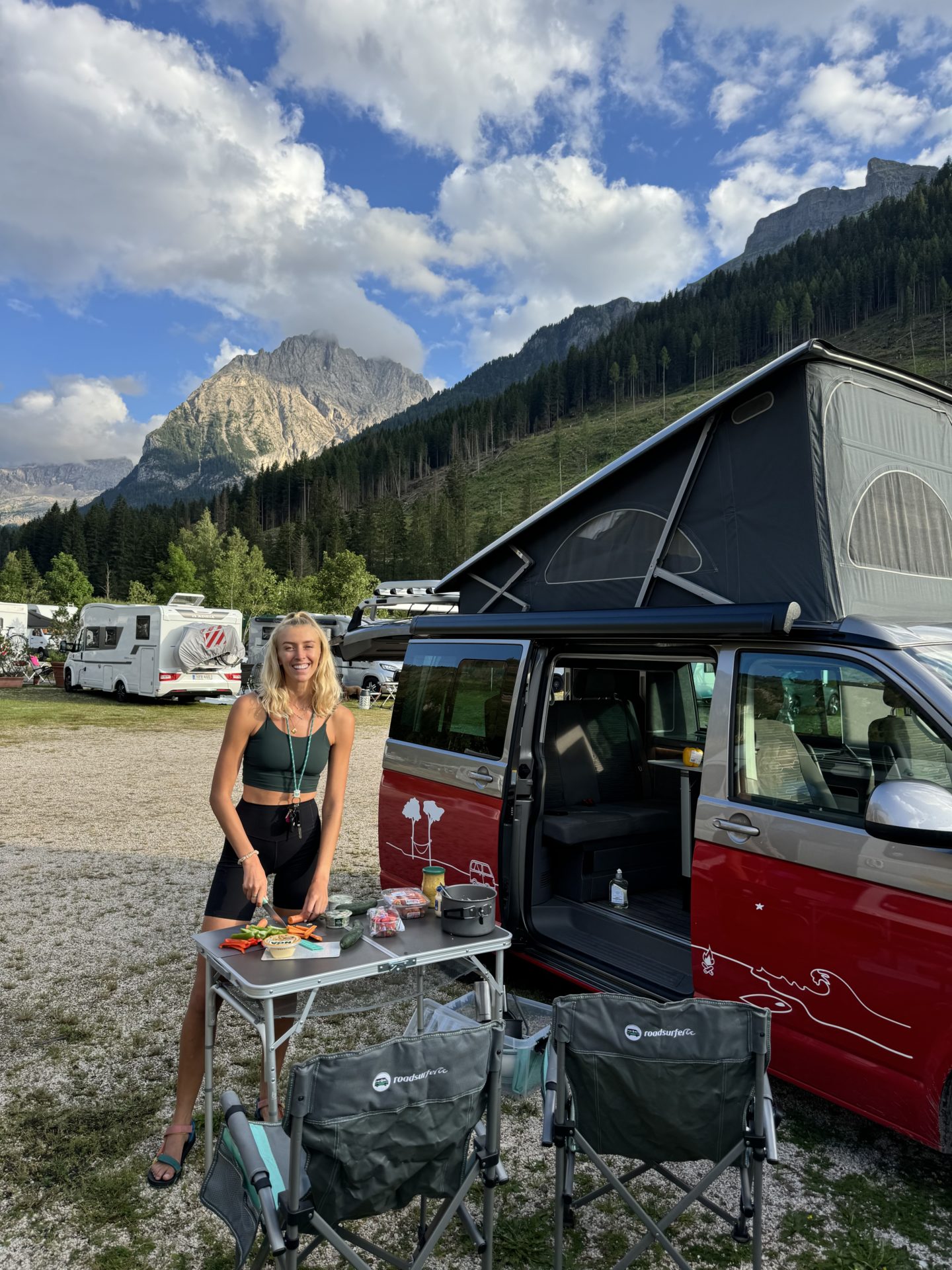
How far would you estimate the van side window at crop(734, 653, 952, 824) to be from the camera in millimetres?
3059

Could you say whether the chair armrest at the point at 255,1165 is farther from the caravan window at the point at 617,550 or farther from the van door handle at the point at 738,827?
the caravan window at the point at 617,550

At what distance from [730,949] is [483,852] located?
166 cm

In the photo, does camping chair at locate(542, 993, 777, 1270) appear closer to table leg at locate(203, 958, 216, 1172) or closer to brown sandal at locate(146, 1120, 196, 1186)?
table leg at locate(203, 958, 216, 1172)

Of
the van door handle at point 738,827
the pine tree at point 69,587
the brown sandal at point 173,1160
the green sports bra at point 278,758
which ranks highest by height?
the pine tree at point 69,587

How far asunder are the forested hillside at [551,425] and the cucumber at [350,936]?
7269cm

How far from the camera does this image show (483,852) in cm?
473

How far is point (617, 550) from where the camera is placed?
4574 mm

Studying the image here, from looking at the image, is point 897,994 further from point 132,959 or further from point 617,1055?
point 132,959

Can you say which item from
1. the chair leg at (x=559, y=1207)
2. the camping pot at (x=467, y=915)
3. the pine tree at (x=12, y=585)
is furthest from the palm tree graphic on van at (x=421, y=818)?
the pine tree at (x=12, y=585)

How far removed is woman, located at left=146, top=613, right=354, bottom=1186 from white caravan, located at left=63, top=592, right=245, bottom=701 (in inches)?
746

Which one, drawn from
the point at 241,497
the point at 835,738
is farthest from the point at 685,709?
the point at 241,497

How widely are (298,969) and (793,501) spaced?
9.41ft

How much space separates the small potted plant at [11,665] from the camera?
28.1m

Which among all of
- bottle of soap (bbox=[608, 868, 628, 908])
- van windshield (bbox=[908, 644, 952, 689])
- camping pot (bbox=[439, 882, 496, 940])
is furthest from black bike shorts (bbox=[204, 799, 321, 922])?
van windshield (bbox=[908, 644, 952, 689])
